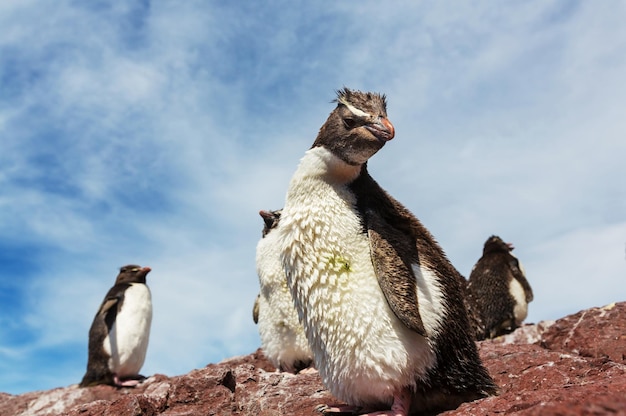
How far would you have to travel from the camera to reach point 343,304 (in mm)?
4367

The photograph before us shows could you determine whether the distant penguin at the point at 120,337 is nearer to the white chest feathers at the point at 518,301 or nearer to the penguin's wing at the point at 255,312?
the penguin's wing at the point at 255,312

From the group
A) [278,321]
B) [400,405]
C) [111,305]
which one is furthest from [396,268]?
[111,305]

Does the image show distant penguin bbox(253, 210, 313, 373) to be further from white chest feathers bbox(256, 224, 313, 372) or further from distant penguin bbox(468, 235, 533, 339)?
distant penguin bbox(468, 235, 533, 339)

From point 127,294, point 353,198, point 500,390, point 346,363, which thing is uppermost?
point 127,294

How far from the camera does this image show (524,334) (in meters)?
11.5

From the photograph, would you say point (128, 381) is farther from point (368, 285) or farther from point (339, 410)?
point (368, 285)

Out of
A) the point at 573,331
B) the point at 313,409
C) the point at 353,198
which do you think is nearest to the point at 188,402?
the point at 313,409

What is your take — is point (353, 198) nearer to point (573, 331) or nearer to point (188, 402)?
point (188, 402)

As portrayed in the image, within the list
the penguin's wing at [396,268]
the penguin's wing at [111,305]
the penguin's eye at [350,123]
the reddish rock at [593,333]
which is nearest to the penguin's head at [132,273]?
the penguin's wing at [111,305]

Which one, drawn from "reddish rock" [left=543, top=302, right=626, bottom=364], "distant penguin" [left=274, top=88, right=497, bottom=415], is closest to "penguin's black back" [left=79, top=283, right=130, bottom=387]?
"reddish rock" [left=543, top=302, right=626, bottom=364]

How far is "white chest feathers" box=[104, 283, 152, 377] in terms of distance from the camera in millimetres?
12680

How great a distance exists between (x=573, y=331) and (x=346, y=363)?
19.2ft

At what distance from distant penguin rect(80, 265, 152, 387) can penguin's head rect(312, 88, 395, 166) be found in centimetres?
921

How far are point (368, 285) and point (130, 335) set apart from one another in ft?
31.7
